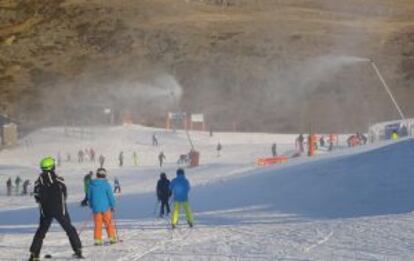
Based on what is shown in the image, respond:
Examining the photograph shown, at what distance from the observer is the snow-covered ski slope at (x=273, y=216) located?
12125 mm

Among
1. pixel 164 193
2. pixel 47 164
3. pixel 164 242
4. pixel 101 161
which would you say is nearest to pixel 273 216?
Result: pixel 164 193

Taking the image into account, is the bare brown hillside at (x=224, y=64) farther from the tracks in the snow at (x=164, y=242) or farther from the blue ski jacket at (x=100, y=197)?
the blue ski jacket at (x=100, y=197)

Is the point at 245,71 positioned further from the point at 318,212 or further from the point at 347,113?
the point at 318,212

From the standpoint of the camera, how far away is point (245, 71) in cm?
9962

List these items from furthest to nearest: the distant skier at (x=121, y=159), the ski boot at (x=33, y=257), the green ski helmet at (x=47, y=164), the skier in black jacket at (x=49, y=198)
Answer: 1. the distant skier at (x=121, y=159)
2. the ski boot at (x=33, y=257)
3. the skier in black jacket at (x=49, y=198)
4. the green ski helmet at (x=47, y=164)

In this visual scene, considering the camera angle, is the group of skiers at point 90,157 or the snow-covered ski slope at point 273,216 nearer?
the snow-covered ski slope at point 273,216

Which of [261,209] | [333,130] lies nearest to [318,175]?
[261,209]

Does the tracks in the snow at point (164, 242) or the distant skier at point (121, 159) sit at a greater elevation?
the distant skier at point (121, 159)

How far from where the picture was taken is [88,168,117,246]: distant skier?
43.4ft

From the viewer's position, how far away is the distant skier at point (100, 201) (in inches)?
521

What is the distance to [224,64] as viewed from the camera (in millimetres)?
102875

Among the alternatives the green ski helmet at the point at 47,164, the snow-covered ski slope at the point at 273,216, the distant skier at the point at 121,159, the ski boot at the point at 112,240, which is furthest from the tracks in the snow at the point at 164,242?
the distant skier at the point at 121,159

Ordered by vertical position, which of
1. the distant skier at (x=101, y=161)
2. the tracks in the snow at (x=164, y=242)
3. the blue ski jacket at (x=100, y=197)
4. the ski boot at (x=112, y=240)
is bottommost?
the tracks in the snow at (x=164, y=242)

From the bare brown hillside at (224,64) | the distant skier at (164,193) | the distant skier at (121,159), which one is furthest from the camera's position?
the bare brown hillside at (224,64)
